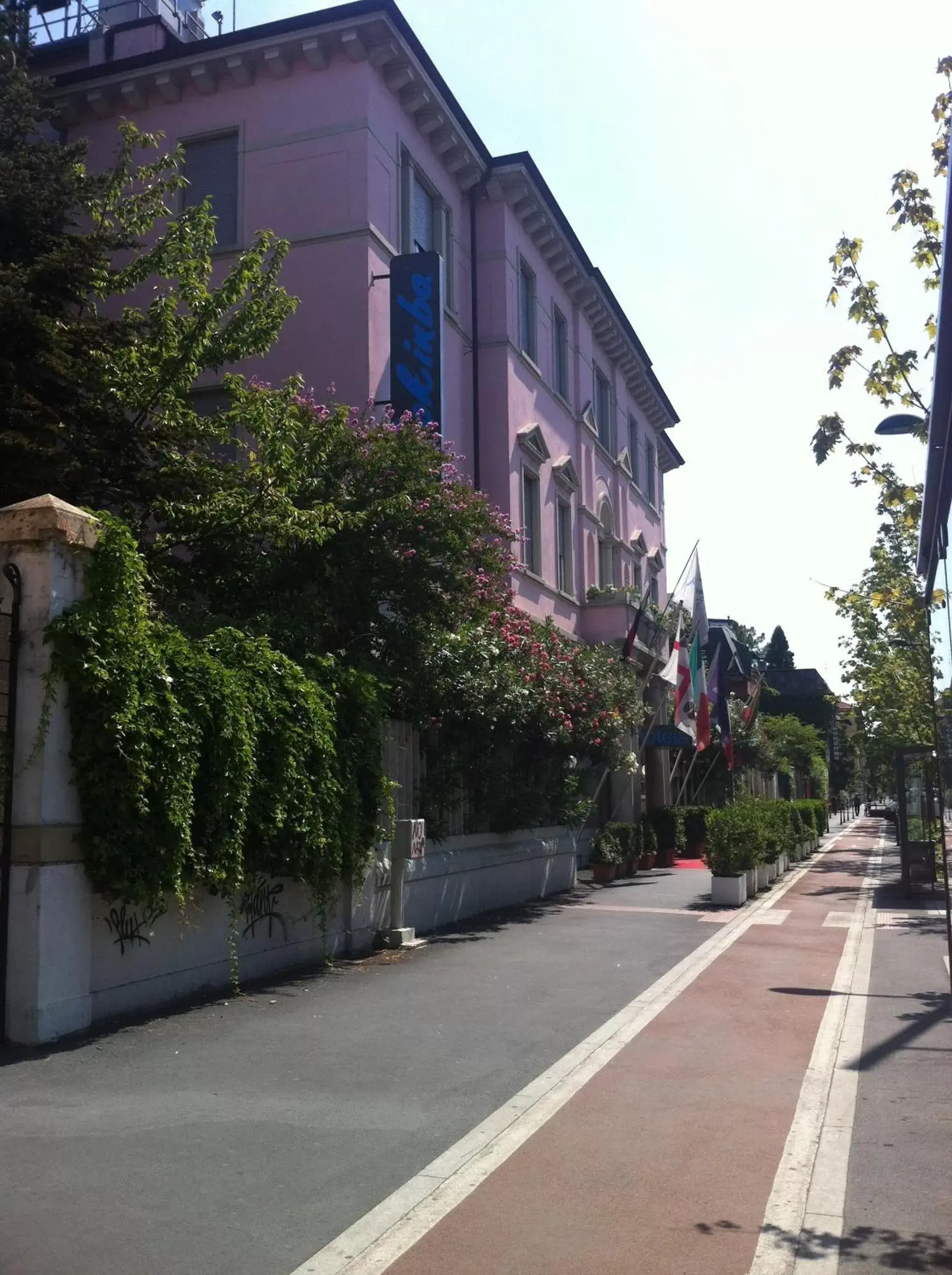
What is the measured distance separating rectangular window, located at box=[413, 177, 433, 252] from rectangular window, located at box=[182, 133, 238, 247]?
3.08 metres

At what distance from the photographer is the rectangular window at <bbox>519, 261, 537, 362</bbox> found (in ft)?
80.2

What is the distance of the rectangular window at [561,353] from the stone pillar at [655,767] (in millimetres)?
8222

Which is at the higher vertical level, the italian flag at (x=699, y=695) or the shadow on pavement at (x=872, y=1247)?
the italian flag at (x=699, y=695)

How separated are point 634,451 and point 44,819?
1111 inches

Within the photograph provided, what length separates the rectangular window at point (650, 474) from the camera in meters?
36.2

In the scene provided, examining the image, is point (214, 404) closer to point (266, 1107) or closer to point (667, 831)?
point (266, 1107)

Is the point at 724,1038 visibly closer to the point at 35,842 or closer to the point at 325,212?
the point at 35,842

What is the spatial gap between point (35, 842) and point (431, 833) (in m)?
7.43

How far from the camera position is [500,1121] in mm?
6422

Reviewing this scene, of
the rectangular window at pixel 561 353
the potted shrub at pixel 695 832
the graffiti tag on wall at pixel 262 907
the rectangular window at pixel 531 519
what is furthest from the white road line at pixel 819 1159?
the potted shrub at pixel 695 832

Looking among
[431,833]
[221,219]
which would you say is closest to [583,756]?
[431,833]

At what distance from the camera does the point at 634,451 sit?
114 feet

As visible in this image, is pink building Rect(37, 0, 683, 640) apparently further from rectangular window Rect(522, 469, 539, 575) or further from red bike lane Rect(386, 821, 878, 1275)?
red bike lane Rect(386, 821, 878, 1275)

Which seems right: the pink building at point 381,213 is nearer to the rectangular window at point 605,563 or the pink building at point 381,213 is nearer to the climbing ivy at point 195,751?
the rectangular window at point 605,563
